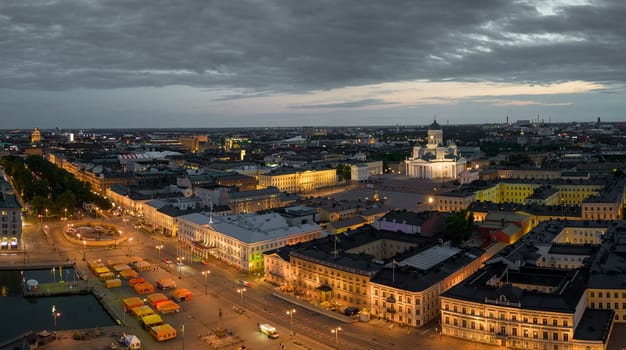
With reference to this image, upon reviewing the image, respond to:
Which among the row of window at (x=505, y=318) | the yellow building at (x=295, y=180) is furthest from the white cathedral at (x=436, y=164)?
the row of window at (x=505, y=318)

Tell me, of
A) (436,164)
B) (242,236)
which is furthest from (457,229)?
(436,164)

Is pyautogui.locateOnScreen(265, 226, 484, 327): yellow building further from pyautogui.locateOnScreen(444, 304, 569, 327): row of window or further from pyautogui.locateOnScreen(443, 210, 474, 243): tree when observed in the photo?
pyautogui.locateOnScreen(443, 210, 474, 243): tree

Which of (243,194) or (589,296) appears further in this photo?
(243,194)

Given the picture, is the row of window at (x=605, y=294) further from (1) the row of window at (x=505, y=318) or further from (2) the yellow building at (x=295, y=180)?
(2) the yellow building at (x=295, y=180)

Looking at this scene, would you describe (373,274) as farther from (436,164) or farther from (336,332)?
(436,164)

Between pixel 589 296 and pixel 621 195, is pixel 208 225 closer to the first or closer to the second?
pixel 589 296

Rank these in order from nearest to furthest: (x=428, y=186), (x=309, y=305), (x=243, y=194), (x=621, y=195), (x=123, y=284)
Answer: (x=309, y=305) → (x=123, y=284) → (x=621, y=195) → (x=243, y=194) → (x=428, y=186)

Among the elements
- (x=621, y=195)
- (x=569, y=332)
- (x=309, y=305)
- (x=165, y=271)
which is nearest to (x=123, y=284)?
(x=165, y=271)

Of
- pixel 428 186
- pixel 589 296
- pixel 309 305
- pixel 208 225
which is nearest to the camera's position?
pixel 589 296

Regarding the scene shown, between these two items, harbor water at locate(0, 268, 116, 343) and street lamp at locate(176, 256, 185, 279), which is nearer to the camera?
harbor water at locate(0, 268, 116, 343)

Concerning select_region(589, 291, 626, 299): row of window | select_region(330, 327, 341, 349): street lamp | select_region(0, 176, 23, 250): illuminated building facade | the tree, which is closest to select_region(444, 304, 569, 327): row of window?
select_region(330, 327, 341, 349): street lamp

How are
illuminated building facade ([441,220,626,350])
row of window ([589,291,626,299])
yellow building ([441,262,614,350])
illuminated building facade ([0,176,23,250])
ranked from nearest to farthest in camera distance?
yellow building ([441,262,614,350]) < illuminated building facade ([441,220,626,350]) < row of window ([589,291,626,299]) < illuminated building facade ([0,176,23,250])
